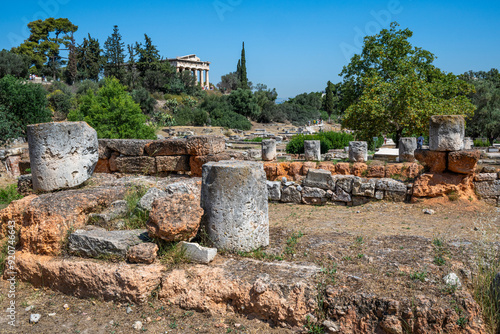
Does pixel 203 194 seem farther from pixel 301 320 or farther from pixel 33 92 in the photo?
pixel 33 92

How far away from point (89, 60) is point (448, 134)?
54.0m

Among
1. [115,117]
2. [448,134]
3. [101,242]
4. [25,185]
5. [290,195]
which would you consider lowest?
[290,195]

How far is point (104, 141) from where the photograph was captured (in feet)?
25.6

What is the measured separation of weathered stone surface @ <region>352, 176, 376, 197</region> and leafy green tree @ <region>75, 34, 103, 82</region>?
5043cm

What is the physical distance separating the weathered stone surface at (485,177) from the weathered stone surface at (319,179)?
3.55 metres

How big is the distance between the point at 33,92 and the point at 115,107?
7360 millimetres

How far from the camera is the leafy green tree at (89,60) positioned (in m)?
51.9

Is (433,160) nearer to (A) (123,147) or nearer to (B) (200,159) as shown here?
(B) (200,159)

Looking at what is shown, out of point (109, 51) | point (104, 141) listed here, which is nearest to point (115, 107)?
point (104, 141)

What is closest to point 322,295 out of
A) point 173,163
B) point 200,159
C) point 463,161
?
point 200,159

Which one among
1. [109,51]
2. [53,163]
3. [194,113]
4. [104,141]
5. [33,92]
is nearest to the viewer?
[53,163]

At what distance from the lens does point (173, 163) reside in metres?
7.47

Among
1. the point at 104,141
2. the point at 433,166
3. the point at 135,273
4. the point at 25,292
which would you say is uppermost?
the point at 104,141


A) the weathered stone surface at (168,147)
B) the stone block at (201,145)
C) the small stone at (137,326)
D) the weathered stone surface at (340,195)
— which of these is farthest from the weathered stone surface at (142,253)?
the weathered stone surface at (340,195)
